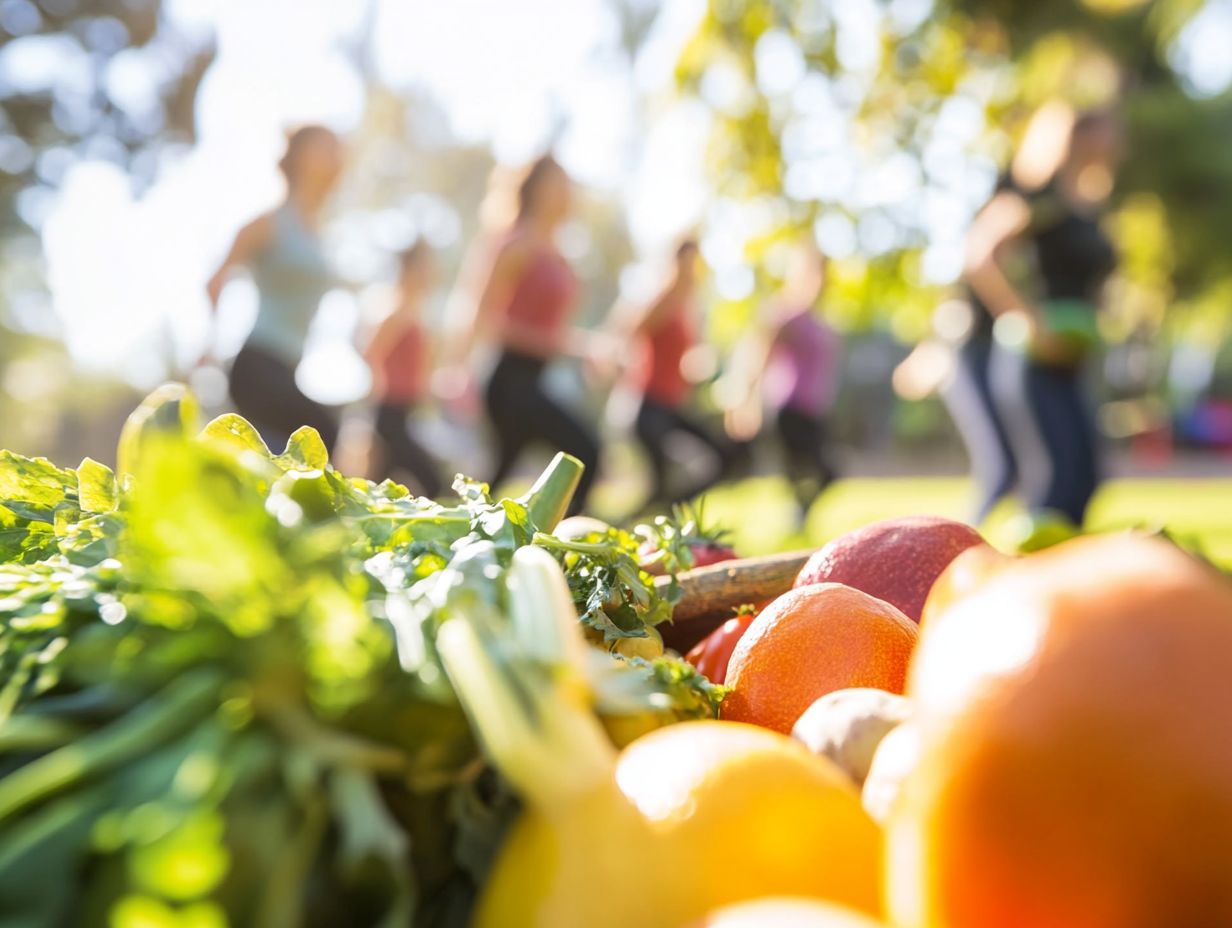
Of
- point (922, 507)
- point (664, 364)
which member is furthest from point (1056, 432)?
point (922, 507)

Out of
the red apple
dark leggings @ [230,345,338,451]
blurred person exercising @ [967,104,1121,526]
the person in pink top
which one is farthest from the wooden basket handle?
the person in pink top

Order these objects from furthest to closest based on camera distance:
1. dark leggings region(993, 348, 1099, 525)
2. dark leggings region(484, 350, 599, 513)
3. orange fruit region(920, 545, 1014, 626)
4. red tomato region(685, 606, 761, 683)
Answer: dark leggings region(484, 350, 599, 513)
dark leggings region(993, 348, 1099, 525)
red tomato region(685, 606, 761, 683)
orange fruit region(920, 545, 1014, 626)

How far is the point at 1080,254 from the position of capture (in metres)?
5.46

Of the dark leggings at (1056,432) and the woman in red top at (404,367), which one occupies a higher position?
the dark leggings at (1056,432)

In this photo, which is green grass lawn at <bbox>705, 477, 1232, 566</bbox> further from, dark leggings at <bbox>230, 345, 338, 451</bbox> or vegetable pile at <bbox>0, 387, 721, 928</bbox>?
vegetable pile at <bbox>0, 387, 721, 928</bbox>

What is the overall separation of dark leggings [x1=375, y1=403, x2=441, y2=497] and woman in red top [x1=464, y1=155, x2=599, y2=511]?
1834mm

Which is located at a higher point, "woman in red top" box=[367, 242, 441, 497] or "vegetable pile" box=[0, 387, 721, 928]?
"vegetable pile" box=[0, 387, 721, 928]

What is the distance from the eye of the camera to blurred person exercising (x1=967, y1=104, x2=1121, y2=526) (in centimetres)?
520

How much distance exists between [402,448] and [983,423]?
4058 millimetres

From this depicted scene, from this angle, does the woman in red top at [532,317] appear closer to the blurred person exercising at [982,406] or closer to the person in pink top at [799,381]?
the blurred person exercising at [982,406]

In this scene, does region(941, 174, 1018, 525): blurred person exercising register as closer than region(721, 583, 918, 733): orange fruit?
No

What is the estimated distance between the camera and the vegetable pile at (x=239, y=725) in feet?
1.93

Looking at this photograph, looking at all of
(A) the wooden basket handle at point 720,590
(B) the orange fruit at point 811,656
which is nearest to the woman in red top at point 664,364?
(A) the wooden basket handle at point 720,590

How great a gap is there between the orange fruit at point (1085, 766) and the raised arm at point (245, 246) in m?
4.95
